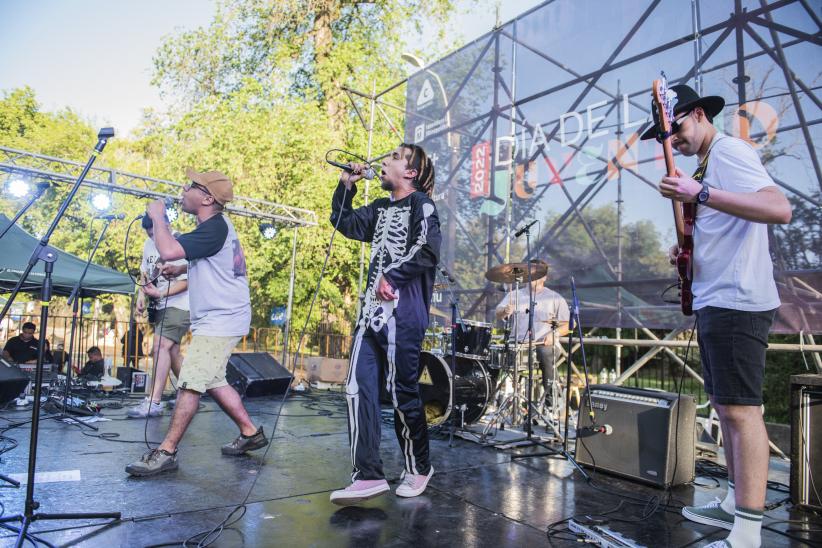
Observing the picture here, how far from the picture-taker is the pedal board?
2432mm

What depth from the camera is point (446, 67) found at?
9.41m

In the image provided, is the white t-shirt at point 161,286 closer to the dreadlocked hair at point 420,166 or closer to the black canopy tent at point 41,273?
the black canopy tent at point 41,273

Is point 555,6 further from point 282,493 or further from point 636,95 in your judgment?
point 282,493

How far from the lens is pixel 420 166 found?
11.3 ft

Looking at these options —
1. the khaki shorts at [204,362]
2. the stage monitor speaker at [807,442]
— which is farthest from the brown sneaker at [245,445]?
the stage monitor speaker at [807,442]

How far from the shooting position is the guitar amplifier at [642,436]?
3725 millimetres

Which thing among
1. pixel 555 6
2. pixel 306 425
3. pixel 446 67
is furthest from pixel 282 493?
pixel 446 67

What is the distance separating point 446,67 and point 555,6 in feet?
7.52

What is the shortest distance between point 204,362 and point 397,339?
1455mm

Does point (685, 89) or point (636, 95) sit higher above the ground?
point (636, 95)

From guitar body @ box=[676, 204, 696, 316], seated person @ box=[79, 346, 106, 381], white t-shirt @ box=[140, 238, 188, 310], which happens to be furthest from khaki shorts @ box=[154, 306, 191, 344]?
guitar body @ box=[676, 204, 696, 316]

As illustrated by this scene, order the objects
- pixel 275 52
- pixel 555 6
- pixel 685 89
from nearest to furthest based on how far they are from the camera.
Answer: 1. pixel 685 89
2. pixel 555 6
3. pixel 275 52

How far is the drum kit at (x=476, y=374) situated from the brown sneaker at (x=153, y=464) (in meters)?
2.38

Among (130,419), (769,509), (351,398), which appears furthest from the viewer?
(130,419)
